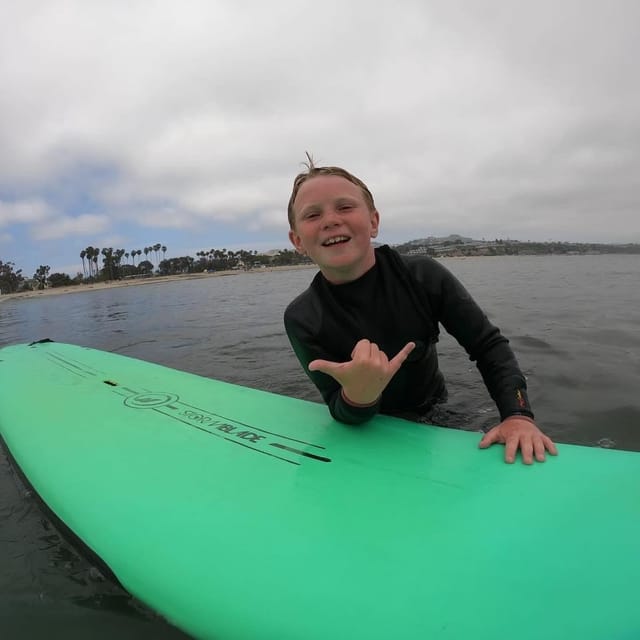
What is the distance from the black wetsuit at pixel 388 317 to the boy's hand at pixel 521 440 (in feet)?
0.90

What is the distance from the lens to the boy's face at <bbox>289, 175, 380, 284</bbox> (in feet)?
6.82

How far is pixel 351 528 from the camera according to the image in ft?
4.71

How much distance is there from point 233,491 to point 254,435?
565 mm

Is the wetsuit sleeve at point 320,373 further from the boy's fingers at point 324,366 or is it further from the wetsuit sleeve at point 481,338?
the wetsuit sleeve at point 481,338

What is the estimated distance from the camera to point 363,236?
2145mm

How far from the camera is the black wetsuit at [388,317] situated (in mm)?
2217

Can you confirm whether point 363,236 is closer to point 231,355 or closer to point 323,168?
point 323,168

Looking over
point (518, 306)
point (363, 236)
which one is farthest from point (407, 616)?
point (518, 306)

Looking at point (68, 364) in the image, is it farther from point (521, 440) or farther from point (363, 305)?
point (521, 440)

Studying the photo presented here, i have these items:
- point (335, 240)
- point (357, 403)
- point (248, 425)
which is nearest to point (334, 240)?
point (335, 240)

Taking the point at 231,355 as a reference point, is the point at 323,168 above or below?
above

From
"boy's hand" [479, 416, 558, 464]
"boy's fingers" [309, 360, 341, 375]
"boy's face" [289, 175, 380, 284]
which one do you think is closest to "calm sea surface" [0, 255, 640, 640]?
"boy's fingers" [309, 360, 341, 375]

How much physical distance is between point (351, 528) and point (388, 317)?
3.72 feet

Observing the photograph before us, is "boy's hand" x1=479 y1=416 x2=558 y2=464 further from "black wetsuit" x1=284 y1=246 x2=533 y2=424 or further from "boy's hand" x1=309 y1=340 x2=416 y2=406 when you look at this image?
"boy's hand" x1=309 y1=340 x2=416 y2=406
